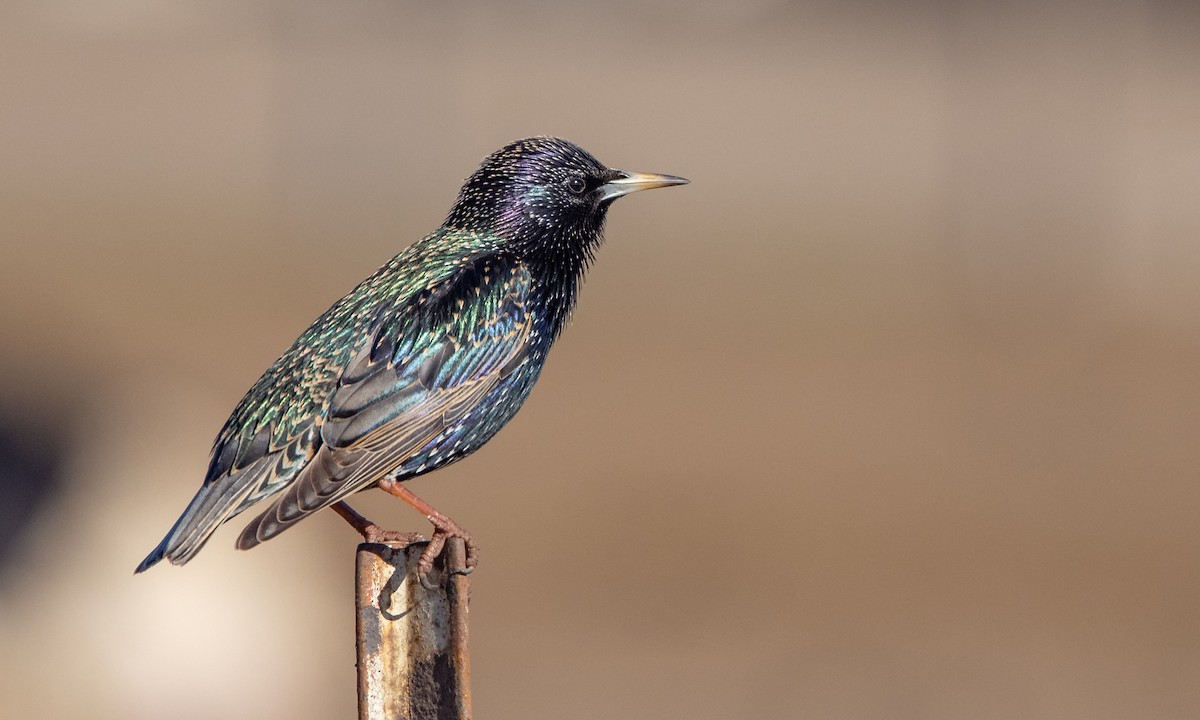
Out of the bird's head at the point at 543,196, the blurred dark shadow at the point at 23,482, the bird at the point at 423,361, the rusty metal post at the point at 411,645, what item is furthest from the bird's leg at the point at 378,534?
the blurred dark shadow at the point at 23,482

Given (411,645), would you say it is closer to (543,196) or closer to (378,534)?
(378,534)

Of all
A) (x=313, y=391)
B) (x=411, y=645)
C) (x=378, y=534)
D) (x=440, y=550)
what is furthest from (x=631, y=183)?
(x=411, y=645)

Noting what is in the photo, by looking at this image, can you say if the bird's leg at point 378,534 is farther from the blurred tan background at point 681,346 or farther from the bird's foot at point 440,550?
the blurred tan background at point 681,346

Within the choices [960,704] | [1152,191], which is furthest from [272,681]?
[1152,191]

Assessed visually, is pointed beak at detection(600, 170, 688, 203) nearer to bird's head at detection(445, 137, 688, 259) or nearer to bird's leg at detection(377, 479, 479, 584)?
bird's head at detection(445, 137, 688, 259)

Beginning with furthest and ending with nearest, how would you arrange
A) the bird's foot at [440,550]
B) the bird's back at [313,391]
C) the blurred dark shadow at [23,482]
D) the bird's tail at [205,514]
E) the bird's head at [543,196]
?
the blurred dark shadow at [23,482]
the bird's head at [543,196]
the bird's back at [313,391]
the bird's tail at [205,514]
the bird's foot at [440,550]

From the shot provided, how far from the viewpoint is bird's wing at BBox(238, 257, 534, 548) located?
4672 mm

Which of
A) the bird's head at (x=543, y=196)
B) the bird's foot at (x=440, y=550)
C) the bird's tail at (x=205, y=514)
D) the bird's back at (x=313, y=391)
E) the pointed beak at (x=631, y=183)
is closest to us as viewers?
the bird's foot at (x=440, y=550)

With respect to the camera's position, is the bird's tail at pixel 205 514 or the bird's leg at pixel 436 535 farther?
the bird's tail at pixel 205 514

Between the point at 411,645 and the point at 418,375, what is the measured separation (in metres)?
1.41

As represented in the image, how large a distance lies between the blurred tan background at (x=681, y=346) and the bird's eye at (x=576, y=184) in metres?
4.12

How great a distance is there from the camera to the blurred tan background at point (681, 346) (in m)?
9.90

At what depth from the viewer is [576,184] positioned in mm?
5453

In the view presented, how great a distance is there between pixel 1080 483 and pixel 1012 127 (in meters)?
12.2
